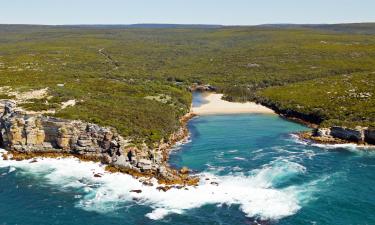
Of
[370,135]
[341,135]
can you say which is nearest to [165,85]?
[341,135]

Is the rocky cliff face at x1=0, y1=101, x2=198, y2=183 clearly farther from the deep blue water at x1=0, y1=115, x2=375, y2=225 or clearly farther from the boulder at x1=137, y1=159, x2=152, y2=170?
the deep blue water at x1=0, y1=115, x2=375, y2=225

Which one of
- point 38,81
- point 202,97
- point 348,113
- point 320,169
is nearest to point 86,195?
point 320,169

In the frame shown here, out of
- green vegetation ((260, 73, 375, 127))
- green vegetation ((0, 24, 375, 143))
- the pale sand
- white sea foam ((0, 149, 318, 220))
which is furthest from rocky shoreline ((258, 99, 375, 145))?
the pale sand

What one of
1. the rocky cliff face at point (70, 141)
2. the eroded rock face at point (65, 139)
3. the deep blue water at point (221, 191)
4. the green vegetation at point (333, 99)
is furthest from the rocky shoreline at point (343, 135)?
the eroded rock face at point (65, 139)

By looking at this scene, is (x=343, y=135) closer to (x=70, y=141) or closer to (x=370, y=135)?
(x=370, y=135)

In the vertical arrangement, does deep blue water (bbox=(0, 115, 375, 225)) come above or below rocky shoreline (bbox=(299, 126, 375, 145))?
below

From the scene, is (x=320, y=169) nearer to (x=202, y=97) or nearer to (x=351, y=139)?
(x=351, y=139)
